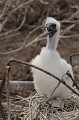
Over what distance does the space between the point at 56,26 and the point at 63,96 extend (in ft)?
1.58

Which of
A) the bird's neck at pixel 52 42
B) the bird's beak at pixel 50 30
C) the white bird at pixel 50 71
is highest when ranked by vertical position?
the bird's beak at pixel 50 30

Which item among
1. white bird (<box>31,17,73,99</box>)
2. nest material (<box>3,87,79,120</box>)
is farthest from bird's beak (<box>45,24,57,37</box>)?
nest material (<box>3,87,79,120</box>)

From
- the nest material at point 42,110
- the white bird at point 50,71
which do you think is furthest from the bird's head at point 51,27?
the nest material at point 42,110

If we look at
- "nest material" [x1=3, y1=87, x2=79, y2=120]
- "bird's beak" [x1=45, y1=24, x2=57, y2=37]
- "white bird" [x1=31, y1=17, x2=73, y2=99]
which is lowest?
"nest material" [x1=3, y1=87, x2=79, y2=120]

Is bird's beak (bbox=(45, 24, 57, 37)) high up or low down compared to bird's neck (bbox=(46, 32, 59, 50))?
up

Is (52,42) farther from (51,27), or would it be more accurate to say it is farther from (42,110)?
(42,110)

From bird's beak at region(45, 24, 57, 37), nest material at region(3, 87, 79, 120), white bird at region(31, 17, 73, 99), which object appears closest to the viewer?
nest material at region(3, 87, 79, 120)

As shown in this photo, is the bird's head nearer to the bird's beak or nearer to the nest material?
the bird's beak

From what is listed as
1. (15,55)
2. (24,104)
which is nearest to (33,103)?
(24,104)

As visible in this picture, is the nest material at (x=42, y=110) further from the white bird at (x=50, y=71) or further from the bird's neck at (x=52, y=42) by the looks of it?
the bird's neck at (x=52, y=42)

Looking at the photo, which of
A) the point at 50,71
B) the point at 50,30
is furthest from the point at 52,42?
the point at 50,71

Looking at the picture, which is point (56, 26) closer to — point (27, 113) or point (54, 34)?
point (54, 34)

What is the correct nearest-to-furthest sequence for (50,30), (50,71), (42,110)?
(42,110) → (50,71) → (50,30)

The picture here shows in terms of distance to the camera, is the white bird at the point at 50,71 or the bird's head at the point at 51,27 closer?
the white bird at the point at 50,71
